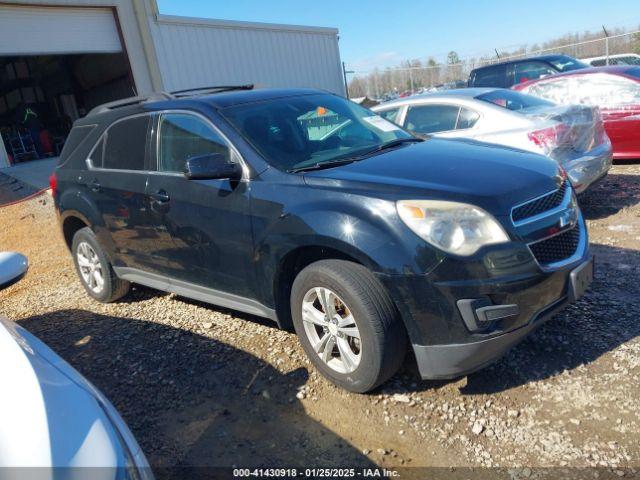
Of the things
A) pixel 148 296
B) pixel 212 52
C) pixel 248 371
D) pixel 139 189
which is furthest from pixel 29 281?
pixel 212 52

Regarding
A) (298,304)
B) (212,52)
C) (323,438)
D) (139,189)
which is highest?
(212,52)

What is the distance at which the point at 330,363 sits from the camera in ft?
10.3

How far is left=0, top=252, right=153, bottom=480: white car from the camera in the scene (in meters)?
1.56

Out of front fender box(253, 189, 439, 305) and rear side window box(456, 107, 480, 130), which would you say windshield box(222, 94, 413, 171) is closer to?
front fender box(253, 189, 439, 305)

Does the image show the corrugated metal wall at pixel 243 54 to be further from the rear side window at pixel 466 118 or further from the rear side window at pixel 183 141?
the rear side window at pixel 183 141

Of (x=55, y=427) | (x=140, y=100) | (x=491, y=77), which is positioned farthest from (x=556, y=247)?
(x=491, y=77)

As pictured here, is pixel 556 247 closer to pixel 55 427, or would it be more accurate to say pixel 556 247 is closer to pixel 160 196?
pixel 55 427

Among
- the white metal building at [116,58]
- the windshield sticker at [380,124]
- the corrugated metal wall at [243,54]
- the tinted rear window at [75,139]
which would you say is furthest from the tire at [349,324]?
the corrugated metal wall at [243,54]

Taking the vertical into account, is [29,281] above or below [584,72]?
below

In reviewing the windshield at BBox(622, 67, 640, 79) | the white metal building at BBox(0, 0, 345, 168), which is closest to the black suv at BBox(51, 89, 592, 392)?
the windshield at BBox(622, 67, 640, 79)

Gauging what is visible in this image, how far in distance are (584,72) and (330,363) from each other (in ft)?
23.0

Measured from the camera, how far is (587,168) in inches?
217

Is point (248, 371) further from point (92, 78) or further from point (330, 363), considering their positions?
point (92, 78)

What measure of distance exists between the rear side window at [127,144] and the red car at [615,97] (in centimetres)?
620
